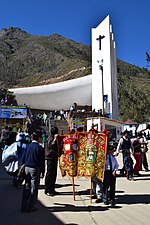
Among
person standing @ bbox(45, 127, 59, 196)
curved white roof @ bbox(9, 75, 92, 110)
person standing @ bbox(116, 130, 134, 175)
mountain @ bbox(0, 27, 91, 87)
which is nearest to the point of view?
person standing @ bbox(45, 127, 59, 196)

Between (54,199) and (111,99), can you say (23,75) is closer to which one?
(111,99)

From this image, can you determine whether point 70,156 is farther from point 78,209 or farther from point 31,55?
point 31,55

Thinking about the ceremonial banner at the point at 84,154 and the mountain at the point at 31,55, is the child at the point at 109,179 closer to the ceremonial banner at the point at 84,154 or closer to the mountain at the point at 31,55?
the ceremonial banner at the point at 84,154

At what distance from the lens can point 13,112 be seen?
27125mm

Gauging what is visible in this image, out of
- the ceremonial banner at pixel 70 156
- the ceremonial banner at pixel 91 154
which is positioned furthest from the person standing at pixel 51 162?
the ceremonial banner at pixel 91 154

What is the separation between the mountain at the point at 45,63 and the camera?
72000 mm

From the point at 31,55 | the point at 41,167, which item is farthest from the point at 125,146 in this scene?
the point at 31,55

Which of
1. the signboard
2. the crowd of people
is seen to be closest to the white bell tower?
the signboard

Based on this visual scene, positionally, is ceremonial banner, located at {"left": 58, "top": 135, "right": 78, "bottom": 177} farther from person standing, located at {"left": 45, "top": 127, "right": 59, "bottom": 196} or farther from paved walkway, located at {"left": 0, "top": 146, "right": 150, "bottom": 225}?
paved walkway, located at {"left": 0, "top": 146, "right": 150, "bottom": 225}

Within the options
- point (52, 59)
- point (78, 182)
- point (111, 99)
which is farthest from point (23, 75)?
point (78, 182)

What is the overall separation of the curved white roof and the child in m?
41.2

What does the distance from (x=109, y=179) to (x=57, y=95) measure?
45.0 metres

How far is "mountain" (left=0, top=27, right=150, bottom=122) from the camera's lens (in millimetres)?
72000

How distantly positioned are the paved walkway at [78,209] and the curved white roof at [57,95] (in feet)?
132
